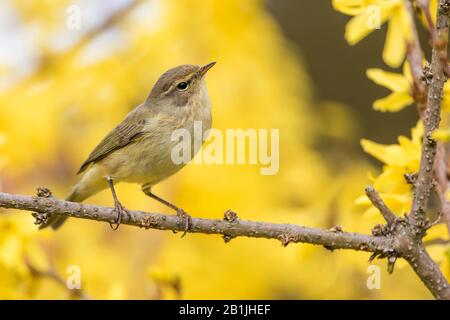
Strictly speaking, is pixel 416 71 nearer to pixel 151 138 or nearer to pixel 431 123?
pixel 431 123

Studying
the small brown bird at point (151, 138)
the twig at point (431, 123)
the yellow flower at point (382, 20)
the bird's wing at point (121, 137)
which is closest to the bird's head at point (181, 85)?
the small brown bird at point (151, 138)

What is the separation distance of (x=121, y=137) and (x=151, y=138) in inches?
11.1

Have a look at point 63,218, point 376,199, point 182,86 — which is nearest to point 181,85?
point 182,86

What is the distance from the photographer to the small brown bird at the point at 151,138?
13.7ft

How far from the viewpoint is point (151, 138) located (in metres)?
4.23

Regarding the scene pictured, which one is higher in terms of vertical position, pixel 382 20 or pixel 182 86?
pixel 182 86

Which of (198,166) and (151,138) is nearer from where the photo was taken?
(151,138)

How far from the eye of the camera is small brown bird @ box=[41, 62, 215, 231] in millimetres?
4176

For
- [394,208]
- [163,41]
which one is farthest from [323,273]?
[163,41]

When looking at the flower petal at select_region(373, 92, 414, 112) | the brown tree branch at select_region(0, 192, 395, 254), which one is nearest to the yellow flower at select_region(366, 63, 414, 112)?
the flower petal at select_region(373, 92, 414, 112)

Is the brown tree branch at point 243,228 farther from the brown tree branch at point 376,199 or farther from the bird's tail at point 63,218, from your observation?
the bird's tail at point 63,218

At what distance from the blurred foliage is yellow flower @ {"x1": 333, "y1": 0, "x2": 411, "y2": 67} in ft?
4.44

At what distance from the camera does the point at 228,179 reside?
16.2ft
